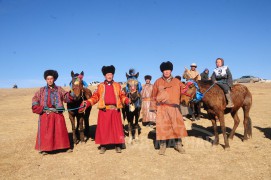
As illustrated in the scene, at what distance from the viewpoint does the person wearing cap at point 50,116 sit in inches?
281

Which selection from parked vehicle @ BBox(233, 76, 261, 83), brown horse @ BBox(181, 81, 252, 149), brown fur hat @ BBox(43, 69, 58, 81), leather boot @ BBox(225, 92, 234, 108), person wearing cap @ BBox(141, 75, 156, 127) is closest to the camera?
brown fur hat @ BBox(43, 69, 58, 81)

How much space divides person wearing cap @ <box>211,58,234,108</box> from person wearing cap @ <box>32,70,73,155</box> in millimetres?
4652

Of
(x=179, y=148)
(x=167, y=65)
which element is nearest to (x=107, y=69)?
(x=167, y=65)

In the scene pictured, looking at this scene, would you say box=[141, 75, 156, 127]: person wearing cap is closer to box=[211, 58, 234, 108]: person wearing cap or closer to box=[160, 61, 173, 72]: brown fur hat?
box=[211, 58, 234, 108]: person wearing cap

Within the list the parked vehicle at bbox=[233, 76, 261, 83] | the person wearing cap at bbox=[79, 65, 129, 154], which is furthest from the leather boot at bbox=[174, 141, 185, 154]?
the parked vehicle at bbox=[233, 76, 261, 83]

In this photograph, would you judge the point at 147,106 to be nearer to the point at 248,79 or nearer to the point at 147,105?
the point at 147,105

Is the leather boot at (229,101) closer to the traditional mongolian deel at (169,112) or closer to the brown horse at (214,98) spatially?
the brown horse at (214,98)

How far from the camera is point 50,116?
7223 mm

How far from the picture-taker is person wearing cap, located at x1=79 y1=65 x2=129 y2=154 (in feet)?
23.8

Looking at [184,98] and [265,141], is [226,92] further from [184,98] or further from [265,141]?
[265,141]

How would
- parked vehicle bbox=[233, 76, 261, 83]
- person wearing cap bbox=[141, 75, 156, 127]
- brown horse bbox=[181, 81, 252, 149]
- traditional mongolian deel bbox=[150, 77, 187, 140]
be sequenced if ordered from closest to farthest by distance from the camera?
1. traditional mongolian deel bbox=[150, 77, 187, 140]
2. brown horse bbox=[181, 81, 252, 149]
3. person wearing cap bbox=[141, 75, 156, 127]
4. parked vehicle bbox=[233, 76, 261, 83]

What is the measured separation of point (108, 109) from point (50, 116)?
1.68 metres

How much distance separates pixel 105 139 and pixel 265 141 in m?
5.30

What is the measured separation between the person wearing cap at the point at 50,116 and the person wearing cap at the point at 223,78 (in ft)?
15.3
